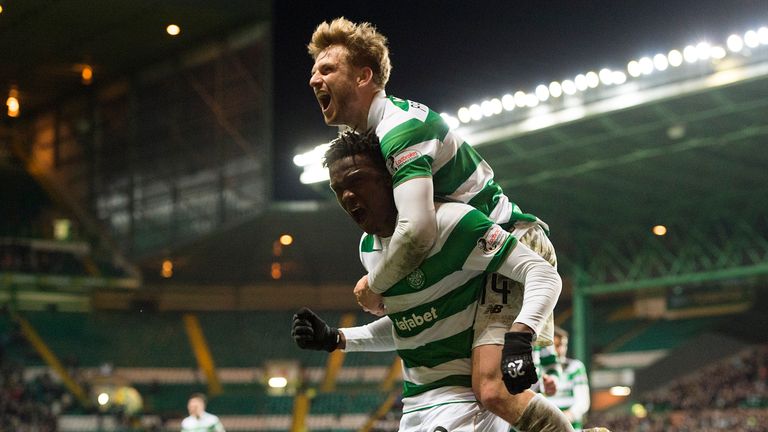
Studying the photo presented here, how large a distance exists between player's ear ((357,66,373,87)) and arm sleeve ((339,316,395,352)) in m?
1.06

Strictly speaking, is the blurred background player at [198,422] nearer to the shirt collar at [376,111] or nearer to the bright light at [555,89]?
the shirt collar at [376,111]

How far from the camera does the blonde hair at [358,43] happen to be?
454 cm

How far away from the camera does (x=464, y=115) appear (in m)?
23.9

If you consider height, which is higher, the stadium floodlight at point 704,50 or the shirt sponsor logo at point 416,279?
the stadium floodlight at point 704,50

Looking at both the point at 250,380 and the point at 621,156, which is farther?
the point at 250,380

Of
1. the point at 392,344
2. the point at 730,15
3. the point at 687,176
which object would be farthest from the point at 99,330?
the point at 392,344

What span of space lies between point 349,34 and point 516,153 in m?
20.0

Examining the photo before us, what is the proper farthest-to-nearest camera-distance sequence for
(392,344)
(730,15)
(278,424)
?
(278,424) < (730,15) < (392,344)

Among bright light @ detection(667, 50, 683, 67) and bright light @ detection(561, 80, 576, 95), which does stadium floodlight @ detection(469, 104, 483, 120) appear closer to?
bright light @ detection(561, 80, 576, 95)

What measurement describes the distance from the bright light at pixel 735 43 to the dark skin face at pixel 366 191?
17117mm

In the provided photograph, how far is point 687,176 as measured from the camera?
25.7m

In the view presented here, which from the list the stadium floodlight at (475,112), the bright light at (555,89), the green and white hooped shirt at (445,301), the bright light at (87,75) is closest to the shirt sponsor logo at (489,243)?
the green and white hooped shirt at (445,301)

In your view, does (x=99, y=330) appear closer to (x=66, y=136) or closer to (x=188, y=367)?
(x=188, y=367)

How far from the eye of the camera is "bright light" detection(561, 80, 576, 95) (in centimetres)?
2208
